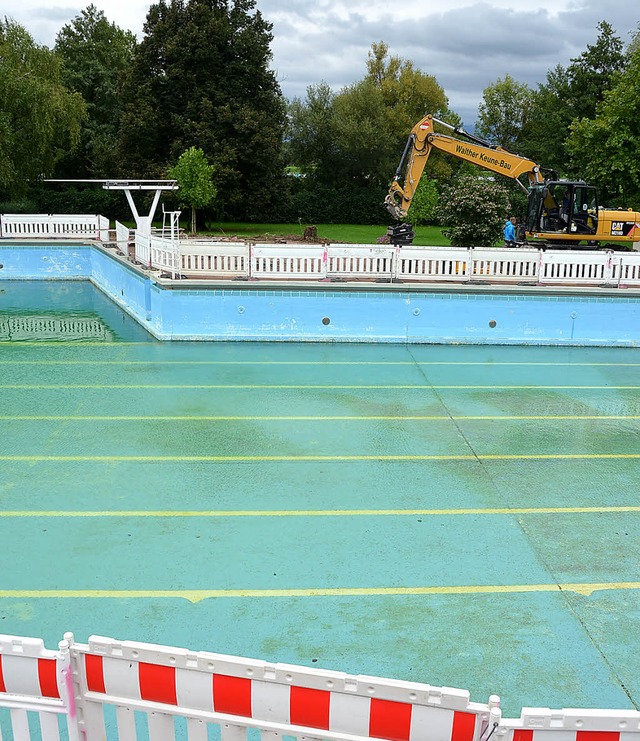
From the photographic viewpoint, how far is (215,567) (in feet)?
19.4

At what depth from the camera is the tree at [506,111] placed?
57.3m

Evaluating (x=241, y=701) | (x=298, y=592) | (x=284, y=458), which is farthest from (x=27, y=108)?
(x=241, y=701)

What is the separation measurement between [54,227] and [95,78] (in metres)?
25.2

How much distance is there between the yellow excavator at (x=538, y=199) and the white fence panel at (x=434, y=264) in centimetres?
450

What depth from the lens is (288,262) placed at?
14.8 metres

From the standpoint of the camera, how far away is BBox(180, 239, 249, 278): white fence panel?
47.8ft

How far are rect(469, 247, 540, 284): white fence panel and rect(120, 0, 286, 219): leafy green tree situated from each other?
2358cm

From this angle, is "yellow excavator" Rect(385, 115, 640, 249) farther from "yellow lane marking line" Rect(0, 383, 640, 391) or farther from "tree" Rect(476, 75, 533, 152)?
"tree" Rect(476, 75, 533, 152)

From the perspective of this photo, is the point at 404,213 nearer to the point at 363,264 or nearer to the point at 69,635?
the point at 363,264

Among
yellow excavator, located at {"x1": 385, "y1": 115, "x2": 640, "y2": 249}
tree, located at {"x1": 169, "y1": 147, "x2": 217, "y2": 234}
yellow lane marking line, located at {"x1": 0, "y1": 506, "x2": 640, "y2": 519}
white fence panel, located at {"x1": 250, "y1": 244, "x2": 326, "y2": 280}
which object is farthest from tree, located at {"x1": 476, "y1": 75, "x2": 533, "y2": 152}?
yellow lane marking line, located at {"x1": 0, "y1": 506, "x2": 640, "y2": 519}

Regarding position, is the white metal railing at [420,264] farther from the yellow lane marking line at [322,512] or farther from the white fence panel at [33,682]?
the white fence panel at [33,682]

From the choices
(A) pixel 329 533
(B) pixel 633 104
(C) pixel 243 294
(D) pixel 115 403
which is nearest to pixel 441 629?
(A) pixel 329 533

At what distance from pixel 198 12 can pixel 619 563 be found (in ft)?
121

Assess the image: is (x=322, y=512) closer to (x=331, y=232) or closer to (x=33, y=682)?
(x=33, y=682)
